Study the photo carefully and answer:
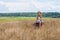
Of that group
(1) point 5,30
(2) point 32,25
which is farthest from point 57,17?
(1) point 5,30

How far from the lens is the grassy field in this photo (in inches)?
364

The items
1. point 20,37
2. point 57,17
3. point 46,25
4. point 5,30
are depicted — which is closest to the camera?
point 20,37

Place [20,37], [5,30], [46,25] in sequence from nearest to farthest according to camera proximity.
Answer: [20,37], [5,30], [46,25]

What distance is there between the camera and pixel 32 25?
11.0m

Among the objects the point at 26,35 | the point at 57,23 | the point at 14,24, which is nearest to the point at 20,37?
the point at 26,35

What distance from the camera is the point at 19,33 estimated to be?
9.54 m

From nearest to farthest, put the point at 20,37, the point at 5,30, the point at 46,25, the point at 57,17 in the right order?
1. the point at 20,37
2. the point at 5,30
3. the point at 46,25
4. the point at 57,17

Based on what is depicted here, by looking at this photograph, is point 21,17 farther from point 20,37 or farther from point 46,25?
point 20,37

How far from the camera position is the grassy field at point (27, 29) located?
923 cm

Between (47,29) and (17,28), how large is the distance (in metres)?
1.58

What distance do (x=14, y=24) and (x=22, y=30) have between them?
3.57 ft

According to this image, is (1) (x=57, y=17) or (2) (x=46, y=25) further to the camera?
(1) (x=57, y=17)

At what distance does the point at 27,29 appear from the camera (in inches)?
402

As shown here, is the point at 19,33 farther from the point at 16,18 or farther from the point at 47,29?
the point at 16,18
